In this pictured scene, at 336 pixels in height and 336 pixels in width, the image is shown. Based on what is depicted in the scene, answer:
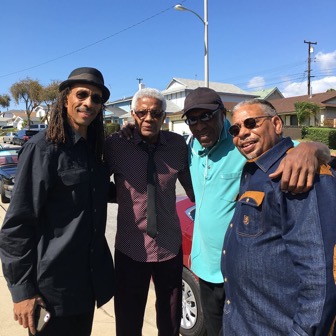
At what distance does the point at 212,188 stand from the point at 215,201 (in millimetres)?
95

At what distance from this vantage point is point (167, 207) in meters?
2.54

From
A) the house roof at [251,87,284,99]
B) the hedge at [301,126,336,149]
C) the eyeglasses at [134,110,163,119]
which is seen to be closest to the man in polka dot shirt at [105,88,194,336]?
the eyeglasses at [134,110,163,119]

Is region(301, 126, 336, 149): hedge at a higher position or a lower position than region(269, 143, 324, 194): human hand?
higher

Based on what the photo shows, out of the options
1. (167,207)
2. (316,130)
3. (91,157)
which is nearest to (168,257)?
(167,207)

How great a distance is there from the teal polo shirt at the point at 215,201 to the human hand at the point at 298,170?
818 mm

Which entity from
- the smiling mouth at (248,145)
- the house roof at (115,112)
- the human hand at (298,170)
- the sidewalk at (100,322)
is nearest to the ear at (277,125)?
the smiling mouth at (248,145)

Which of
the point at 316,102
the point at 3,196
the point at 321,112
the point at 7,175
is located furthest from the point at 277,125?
the point at 316,102

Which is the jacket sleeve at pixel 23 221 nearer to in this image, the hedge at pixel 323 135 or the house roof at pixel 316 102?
the hedge at pixel 323 135

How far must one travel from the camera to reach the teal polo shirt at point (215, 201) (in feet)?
7.54

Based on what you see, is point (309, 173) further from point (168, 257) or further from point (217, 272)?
point (168, 257)

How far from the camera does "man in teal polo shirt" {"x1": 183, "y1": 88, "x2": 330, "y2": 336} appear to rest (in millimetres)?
2309

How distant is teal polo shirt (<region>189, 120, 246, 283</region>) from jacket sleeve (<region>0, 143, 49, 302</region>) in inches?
43.1

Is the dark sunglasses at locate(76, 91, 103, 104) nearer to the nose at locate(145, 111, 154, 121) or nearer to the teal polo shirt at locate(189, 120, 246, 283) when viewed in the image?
the nose at locate(145, 111, 154, 121)

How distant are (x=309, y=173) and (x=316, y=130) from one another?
1130 inches
